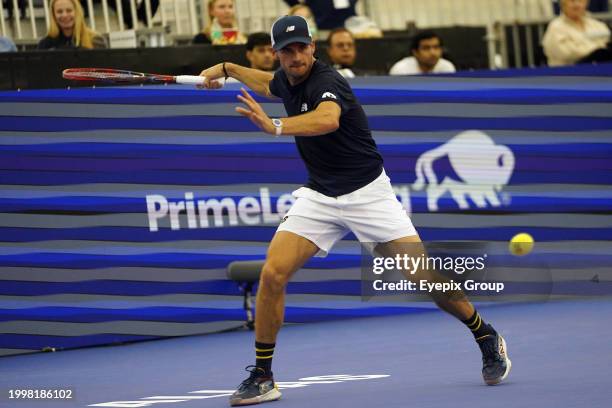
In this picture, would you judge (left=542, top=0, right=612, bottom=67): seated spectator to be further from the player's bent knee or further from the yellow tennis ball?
the player's bent knee

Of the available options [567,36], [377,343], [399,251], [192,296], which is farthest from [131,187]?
[567,36]

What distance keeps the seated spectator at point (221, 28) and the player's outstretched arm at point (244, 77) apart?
4287 mm

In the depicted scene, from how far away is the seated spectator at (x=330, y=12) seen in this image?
1446 cm

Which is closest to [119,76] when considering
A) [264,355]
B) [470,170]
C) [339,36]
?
[264,355]

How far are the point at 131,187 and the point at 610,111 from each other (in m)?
4.37

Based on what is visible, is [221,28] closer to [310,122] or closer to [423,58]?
[423,58]

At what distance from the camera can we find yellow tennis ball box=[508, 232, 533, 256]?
39.9 ft

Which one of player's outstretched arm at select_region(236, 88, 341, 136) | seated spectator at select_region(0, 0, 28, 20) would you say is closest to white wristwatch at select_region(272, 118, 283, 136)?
player's outstretched arm at select_region(236, 88, 341, 136)

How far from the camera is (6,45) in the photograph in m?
12.1

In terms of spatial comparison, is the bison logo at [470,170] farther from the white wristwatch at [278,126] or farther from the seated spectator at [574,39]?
the white wristwatch at [278,126]

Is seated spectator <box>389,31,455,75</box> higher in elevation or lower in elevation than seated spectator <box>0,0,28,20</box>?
lower

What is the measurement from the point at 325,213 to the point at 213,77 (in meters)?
1.19

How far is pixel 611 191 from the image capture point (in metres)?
12.4

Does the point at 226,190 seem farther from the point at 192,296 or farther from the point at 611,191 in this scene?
the point at 611,191
